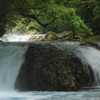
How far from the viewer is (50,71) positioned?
7.84 meters

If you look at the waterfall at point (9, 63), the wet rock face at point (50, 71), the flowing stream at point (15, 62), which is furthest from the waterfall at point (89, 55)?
the waterfall at point (9, 63)

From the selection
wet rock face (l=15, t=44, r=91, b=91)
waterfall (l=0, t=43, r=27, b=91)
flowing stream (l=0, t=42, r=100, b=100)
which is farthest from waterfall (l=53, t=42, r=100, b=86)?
waterfall (l=0, t=43, r=27, b=91)

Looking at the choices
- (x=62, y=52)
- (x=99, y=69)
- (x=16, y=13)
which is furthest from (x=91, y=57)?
(x=16, y=13)

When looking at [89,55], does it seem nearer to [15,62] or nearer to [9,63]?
[15,62]

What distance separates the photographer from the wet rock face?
7.61 metres

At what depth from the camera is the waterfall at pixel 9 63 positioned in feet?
26.1

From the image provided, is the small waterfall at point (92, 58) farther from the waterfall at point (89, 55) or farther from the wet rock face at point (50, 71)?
the wet rock face at point (50, 71)

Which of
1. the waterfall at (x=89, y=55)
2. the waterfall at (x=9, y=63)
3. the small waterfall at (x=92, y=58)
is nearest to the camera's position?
the waterfall at (x=9, y=63)

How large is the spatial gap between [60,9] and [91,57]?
3.22 metres

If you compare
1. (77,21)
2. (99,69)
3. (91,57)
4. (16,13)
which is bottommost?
(99,69)

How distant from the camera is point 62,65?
8195 mm

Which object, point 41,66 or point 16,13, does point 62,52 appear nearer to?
point 41,66

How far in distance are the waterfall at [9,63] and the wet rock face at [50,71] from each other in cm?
25

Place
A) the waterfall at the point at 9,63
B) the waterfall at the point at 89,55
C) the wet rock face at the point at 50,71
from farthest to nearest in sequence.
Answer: the waterfall at the point at 89,55 < the waterfall at the point at 9,63 < the wet rock face at the point at 50,71
